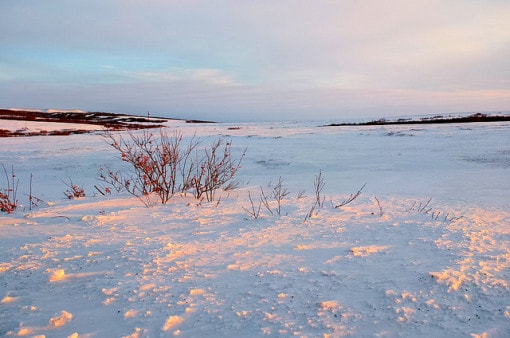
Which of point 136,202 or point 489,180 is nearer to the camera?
point 136,202

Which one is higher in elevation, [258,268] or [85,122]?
[85,122]

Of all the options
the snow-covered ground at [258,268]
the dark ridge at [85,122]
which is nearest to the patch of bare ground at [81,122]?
the dark ridge at [85,122]

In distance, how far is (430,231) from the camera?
11.6 ft

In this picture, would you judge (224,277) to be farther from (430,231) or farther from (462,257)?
(430,231)

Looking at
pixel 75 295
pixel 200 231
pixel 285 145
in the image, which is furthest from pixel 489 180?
pixel 285 145

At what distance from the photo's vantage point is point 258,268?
9.04 feet

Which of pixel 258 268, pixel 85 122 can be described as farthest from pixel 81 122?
pixel 258 268

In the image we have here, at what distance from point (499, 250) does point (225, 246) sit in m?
2.22

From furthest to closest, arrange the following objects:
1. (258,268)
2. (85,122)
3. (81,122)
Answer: (85,122) < (81,122) < (258,268)

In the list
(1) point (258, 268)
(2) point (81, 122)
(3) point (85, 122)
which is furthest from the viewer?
(3) point (85, 122)

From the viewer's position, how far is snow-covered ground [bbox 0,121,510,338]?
6.68 feet

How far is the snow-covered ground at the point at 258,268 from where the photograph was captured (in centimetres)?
204

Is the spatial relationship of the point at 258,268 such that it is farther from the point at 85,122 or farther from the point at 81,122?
the point at 85,122

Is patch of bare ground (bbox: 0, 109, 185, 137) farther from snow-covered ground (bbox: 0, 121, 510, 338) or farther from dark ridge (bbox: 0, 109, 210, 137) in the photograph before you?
snow-covered ground (bbox: 0, 121, 510, 338)
